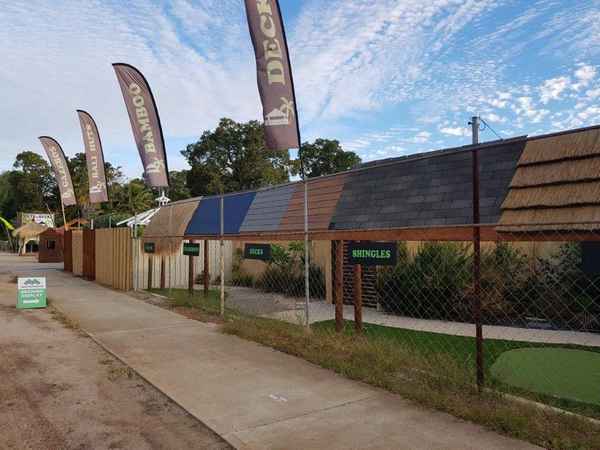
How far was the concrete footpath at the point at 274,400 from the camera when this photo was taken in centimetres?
380

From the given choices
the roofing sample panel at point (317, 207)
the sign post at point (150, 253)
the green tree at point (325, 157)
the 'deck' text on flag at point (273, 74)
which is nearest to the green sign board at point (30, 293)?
the sign post at point (150, 253)

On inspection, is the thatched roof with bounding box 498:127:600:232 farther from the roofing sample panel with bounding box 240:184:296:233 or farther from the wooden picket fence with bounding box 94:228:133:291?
the wooden picket fence with bounding box 94:228:133:291

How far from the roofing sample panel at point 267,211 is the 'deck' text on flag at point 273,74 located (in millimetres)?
6807

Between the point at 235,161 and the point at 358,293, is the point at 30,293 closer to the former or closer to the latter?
the point at 358,293

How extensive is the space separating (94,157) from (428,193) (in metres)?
13.1

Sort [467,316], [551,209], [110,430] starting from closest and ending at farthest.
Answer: [110,430] < [551,209] < [467,316]

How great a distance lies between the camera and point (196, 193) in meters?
52.1

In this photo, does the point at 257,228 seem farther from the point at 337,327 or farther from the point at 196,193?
the point at 196,193

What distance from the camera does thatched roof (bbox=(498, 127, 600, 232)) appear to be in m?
4.72


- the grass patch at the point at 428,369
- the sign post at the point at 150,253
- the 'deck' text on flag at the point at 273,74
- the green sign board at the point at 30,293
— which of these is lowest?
the grass patch at the point at 428,369

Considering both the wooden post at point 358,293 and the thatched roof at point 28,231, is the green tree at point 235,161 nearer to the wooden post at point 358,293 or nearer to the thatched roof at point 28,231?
the thatched roof at point 28,231

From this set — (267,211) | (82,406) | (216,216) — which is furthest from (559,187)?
(216,216)

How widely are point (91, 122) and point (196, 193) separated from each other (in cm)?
3347

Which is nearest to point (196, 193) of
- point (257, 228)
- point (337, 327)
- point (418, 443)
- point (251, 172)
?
point (251, 172)
